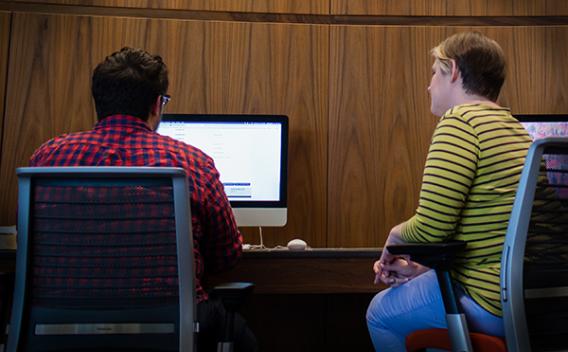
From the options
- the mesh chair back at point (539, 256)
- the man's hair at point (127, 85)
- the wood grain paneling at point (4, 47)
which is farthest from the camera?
the wood grain paneling at point (4, 47)

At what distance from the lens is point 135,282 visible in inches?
53.2

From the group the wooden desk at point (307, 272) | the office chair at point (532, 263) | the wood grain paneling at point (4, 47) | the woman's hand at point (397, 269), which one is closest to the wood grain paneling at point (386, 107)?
the wooden desk at point (307, 272)

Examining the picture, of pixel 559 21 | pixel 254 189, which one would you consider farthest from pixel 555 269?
pixel 559 21

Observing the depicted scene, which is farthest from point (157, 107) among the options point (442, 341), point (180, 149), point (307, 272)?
point (442, 341)

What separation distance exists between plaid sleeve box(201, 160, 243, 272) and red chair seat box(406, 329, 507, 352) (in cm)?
51

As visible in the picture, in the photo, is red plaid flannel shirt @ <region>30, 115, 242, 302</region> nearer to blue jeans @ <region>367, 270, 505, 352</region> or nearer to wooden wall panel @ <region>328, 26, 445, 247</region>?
blue jeans @ <region>367, 270, 505, 352</region>

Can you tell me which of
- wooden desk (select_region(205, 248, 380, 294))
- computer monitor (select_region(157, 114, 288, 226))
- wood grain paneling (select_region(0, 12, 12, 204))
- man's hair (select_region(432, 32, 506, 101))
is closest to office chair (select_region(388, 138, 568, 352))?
man's hair (select_region(432, 32, 506, 101))

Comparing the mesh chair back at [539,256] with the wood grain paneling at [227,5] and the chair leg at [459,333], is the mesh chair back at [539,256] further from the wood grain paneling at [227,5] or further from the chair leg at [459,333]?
the wood grain paneling at [227,5]

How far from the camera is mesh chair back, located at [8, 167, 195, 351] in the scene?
4.37 feet

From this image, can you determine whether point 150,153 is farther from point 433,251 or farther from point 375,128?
point 375,128

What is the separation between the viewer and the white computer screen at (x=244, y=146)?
8.05 ft

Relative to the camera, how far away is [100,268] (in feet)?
4.42

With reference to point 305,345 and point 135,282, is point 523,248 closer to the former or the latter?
point 135,282

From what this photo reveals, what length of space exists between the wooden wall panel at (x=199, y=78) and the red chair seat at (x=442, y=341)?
1.26m
